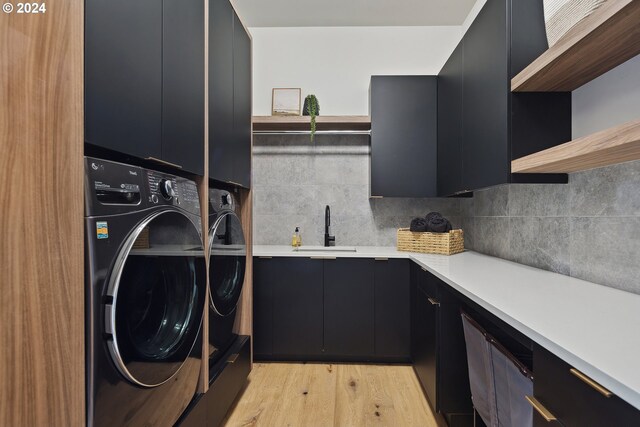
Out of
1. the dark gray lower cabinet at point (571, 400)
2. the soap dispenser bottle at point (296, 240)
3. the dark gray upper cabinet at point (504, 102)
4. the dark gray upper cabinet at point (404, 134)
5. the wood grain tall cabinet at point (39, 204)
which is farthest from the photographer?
the soap dispenser bottle at point (296, 240)

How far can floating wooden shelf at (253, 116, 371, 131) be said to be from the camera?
259 centimetres

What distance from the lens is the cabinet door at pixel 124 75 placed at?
784 mm

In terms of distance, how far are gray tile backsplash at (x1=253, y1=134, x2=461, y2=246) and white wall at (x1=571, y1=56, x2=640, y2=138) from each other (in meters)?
1.51

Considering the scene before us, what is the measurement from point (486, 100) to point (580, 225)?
2.38ft

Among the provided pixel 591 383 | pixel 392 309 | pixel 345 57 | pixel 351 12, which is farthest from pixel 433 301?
pixel 351 12

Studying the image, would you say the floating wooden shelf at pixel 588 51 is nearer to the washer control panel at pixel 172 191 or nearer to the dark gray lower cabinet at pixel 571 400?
the dark gray lower cabinet at pixel 571 400

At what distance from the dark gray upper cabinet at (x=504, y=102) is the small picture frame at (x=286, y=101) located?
1.40 metres

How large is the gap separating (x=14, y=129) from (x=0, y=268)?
31 centimetres

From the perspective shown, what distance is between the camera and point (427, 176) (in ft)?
8.29

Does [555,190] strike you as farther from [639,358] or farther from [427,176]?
[639,358]

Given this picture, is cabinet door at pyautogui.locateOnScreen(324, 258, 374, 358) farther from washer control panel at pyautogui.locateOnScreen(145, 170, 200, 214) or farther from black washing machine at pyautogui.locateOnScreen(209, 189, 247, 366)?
washer control panel at pyautogui.locateOnScreen(145, 170, 200, 214)

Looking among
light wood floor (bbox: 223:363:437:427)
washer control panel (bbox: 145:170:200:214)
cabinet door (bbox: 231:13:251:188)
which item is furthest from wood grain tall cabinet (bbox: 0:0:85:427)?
light wood floor (bbox: 223:363:437:427)

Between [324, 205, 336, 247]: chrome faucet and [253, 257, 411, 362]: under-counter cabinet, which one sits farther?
[324, 205, 336, 247]: chrome faucet

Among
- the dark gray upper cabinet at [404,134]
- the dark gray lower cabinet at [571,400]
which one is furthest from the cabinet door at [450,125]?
the dark gray lower cabinet at [571,400]
